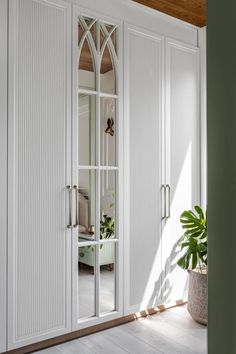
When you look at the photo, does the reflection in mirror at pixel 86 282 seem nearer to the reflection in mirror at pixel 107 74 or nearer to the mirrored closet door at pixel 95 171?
the mirrored closet door at pixel 95 171

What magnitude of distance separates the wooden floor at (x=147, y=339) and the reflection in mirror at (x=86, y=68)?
1903 mm

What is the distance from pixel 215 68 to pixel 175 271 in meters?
3.03

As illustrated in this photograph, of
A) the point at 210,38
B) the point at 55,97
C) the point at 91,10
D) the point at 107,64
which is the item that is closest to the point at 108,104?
the point at 107,64

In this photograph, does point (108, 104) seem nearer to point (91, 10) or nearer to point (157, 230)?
point (91, 10)

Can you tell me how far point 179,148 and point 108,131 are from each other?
804mm

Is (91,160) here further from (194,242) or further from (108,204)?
(194,242)

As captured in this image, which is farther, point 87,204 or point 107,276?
point 107,276

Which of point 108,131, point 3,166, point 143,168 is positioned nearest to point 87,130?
point 108,131

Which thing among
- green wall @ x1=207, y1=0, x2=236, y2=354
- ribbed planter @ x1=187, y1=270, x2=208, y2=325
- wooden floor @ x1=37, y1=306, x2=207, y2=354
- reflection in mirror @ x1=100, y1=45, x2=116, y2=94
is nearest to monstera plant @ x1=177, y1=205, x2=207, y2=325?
ribbed planter @ x1=187, y1=270, x2=208, y2=325

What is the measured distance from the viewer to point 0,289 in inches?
85.5

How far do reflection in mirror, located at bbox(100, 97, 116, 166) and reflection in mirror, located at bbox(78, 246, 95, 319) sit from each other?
71cm

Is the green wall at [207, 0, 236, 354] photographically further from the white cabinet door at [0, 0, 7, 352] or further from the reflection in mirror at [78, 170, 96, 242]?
the reflection in mirror at [78, 170, 96, 242]

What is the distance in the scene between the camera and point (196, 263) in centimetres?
276

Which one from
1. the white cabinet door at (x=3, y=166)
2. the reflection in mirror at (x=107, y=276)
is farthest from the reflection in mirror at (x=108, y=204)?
the white cabinet door at (x=3, y=166)
